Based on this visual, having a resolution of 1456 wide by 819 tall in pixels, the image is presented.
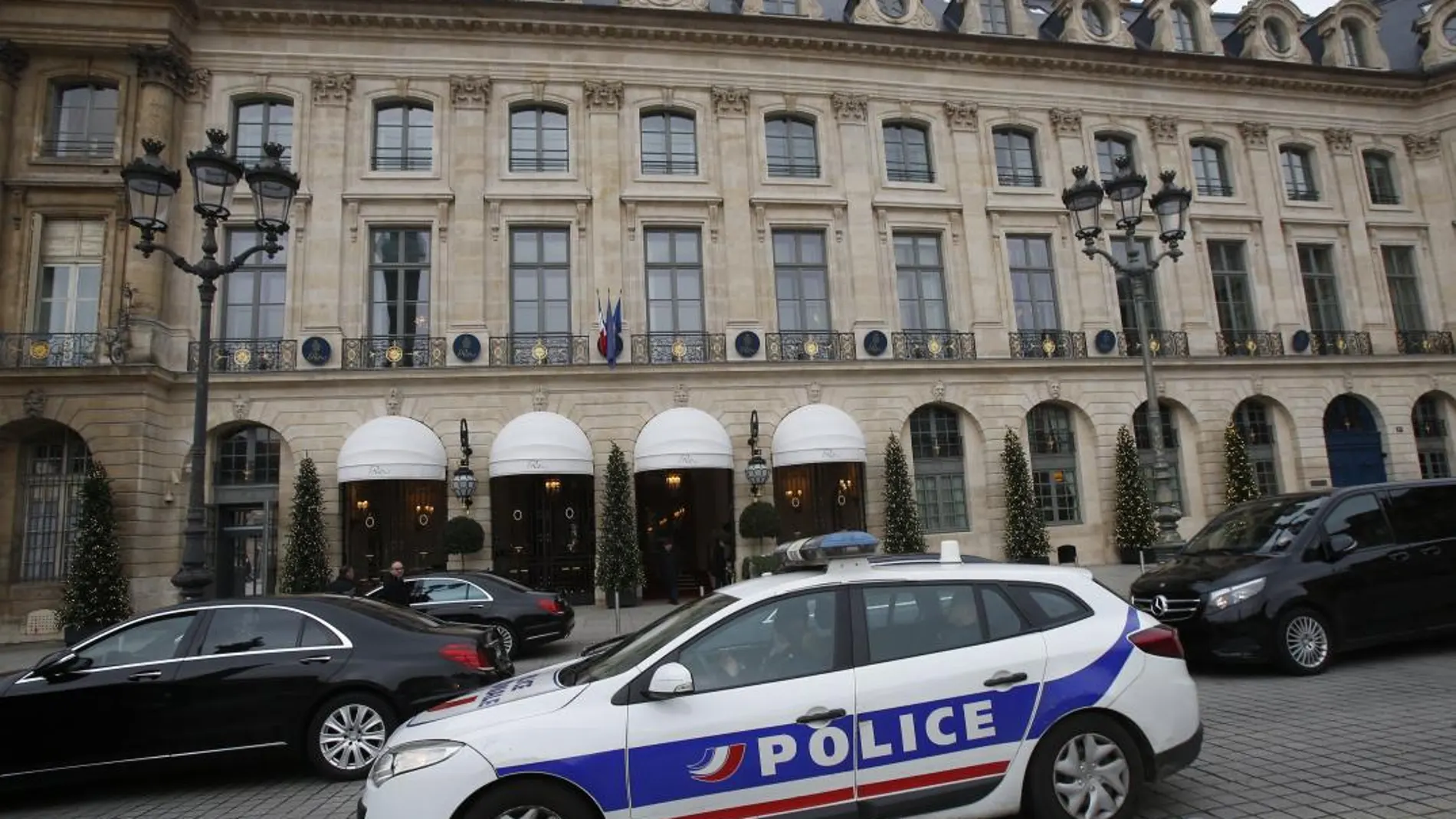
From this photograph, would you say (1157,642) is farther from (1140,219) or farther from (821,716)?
(1140,219)

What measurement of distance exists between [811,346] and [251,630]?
1590 cm

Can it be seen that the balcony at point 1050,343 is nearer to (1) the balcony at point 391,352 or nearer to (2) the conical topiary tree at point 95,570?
(1) the balcony at point 391,352

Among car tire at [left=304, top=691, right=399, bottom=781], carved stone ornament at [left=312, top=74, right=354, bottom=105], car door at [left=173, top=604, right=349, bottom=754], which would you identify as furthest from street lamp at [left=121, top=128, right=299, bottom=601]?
carved stone ornament at [left=312, top=74, right=354, bottom=105]

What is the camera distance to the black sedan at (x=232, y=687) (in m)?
6.25

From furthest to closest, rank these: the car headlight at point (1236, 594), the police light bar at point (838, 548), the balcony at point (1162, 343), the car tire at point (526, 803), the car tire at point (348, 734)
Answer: the balcony at point (1162, 343), the car headlight at point (1236, 594), the car tire at point (348, 734), the police light bar at point (838, 548), the car tire at point (526, 803)

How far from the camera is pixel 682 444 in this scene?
18.8 metres

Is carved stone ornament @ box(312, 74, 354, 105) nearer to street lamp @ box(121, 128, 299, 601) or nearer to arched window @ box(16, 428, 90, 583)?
arched window @ box(16, 428, 90, 583)

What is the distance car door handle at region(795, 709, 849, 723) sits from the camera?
405cm

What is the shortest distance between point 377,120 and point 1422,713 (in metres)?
22.7

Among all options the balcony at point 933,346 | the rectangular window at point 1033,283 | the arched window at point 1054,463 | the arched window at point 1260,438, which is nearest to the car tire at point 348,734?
the balcony at point 933,346

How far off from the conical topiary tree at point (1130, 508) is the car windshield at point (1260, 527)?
451 inches

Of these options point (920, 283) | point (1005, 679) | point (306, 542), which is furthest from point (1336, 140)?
point (306, 542)

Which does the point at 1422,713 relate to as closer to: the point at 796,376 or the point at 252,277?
the point at 796,376

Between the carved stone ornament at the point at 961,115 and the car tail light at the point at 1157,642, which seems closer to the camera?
the car tail light at the point at 1157,642
